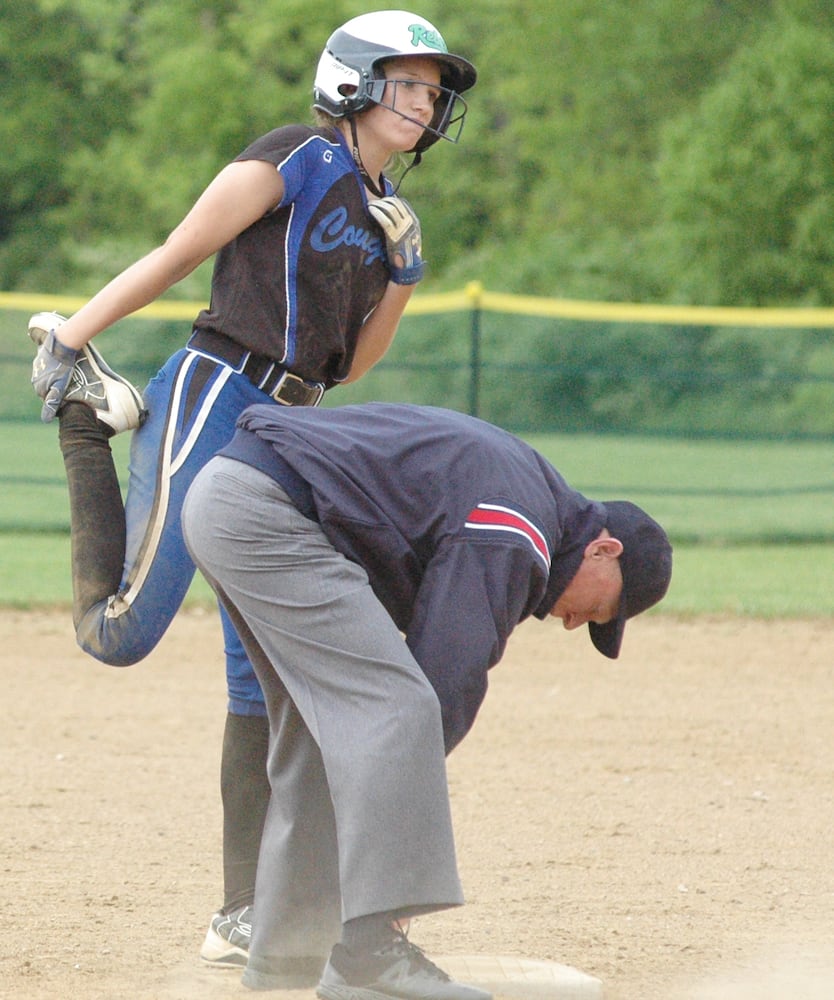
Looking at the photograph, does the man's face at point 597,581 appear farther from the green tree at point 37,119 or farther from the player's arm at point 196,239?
the green tree at point 37,119

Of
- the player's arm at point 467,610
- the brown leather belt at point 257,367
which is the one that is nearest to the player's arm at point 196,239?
the brown leather belt at point 257,367

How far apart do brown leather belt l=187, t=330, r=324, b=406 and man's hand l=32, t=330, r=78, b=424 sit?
28 cm

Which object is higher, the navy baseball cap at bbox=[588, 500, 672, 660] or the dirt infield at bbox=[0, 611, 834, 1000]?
the navy baseball cap at bbox=[588, 500, 672, 660]

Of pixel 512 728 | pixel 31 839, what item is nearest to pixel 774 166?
pixel 512 728

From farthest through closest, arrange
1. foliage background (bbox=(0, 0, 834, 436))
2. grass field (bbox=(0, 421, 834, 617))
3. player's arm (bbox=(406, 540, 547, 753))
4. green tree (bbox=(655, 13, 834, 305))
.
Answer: foliage background (bbox=(0, 0, 834, 436)), green tree (bbox=(655, 13, 834, 305)), grass field (bbox=(0, 421, 834, 617)), player's arm (bbox=(406, 540, 547, 753))

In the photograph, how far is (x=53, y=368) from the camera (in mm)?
3641

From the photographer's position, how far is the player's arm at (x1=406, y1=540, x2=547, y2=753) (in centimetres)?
298

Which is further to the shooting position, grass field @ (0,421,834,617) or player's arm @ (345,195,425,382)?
grass field @ (0,421,834,617)

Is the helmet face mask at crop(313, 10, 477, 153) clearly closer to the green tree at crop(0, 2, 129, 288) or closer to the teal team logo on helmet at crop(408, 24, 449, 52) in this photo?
the teal team logo on helmet at crop(408, 24, 449, 52)

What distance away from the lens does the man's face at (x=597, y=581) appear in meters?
3.12

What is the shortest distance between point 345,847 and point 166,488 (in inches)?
36.6

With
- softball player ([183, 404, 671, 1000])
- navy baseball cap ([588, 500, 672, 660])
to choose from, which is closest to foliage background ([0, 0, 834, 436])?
navy baseball cap ([588, 500, 672, 660])

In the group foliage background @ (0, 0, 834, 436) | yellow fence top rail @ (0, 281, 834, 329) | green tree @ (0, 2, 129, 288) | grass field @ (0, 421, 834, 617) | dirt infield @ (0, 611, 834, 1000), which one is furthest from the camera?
green tree @ (0, 2, 129, 288)

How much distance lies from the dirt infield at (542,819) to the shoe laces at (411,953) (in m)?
0.48
